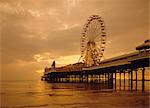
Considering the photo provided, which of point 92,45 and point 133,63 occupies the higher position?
point 92,45

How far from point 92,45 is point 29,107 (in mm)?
42790

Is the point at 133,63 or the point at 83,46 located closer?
the point at 133,63

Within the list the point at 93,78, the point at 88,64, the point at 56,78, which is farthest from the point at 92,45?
the point at 56,78

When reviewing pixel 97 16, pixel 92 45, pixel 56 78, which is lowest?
pixel 56 78

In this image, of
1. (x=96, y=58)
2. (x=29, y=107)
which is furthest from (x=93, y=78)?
(x=29, y=107)

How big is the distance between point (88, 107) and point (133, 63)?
21.3 meters

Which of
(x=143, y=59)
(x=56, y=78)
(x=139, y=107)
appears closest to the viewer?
(x=139, y=107)

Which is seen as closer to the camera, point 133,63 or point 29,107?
point 29,107

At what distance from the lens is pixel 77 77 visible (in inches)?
4508

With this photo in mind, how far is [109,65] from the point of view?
53500mm

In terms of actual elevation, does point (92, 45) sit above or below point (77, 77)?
above

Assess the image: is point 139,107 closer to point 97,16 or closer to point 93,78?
point 97,16

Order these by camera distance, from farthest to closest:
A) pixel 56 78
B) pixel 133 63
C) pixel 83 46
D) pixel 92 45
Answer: pixel 56 78, pixel 83 46, pixel 92 45, pixel 133 63

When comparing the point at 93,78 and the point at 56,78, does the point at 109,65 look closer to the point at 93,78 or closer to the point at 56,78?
the point at 93,78
